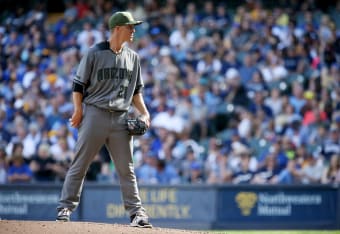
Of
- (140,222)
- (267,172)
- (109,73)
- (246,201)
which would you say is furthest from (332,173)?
(109,73)

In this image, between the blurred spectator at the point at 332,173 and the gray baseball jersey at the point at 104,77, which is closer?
the gray baseball jersey at the point at 104,77

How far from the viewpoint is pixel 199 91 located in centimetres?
1759

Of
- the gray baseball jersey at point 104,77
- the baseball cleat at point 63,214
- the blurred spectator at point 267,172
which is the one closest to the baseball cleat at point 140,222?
the baseball cleat at point 63,214

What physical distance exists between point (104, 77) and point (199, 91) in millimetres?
9171

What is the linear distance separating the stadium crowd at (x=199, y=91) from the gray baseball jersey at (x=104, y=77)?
708 cm

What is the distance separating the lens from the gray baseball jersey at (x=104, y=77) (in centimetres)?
850

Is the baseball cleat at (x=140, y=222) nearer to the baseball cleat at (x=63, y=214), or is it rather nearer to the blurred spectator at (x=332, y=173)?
the baseball cleat at (x=63, y=214)

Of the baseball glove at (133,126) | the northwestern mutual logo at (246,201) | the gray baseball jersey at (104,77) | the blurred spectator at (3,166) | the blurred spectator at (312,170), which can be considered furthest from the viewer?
the blurred spectator at (3,166)

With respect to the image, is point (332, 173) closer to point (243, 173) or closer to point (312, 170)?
point (312, 170)

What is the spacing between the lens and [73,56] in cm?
1883

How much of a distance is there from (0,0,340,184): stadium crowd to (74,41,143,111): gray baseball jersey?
23.2 ft

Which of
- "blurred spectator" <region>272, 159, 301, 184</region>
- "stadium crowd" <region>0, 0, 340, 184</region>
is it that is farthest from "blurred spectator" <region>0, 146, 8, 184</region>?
"blurred spectator" <region>272, 159, 301, 184</region>

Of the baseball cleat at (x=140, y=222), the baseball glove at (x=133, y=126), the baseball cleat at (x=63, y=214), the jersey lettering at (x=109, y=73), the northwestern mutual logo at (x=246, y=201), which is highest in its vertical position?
the jersey lettering at (x=109, y=73)

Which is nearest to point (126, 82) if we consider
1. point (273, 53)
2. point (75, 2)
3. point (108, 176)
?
point (108, 176)
